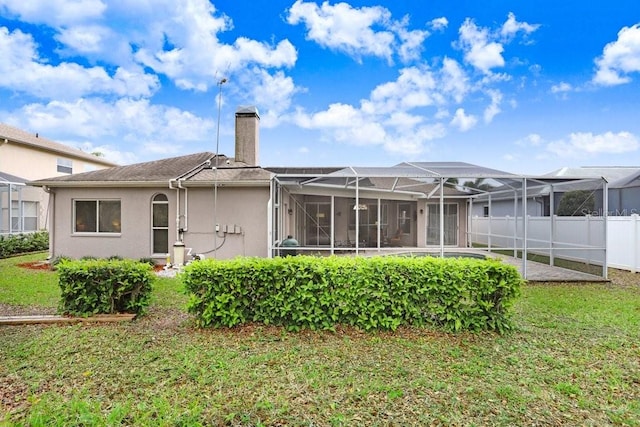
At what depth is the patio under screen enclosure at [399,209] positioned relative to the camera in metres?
9.56

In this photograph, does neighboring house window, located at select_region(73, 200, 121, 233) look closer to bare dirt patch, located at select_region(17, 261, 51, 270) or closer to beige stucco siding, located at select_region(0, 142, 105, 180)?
bare dirt patch, located at select_region(17, 261, 51, 270)

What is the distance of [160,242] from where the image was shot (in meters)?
11.3

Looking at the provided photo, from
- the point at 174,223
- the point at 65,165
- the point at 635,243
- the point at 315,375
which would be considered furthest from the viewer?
the point at 65,165

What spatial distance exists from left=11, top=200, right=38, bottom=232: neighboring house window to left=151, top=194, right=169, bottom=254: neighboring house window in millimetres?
9967

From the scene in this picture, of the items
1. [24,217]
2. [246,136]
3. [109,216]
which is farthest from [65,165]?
[246,136]

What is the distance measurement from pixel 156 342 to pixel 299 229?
680 centimetres

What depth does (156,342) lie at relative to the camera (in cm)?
453

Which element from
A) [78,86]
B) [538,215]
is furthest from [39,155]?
[538,215]

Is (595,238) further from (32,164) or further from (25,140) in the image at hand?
(32,164)

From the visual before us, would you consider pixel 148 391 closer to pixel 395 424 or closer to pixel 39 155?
pixel 395 424

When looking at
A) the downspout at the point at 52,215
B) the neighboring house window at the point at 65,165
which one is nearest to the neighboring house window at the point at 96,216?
the downspout at the point at 52,215

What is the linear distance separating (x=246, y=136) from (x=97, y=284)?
8.77 meters

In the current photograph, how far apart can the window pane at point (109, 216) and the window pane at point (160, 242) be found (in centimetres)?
139

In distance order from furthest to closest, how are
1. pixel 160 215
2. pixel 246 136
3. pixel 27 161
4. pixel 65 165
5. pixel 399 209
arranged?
pixel 65 165
pixel 27 161
pixel 246 136
pixel 399 209
pixel 160 215
